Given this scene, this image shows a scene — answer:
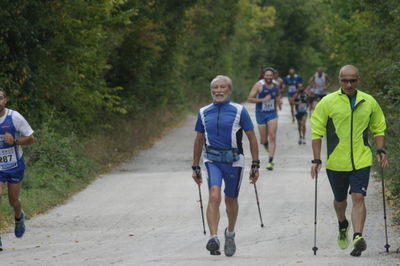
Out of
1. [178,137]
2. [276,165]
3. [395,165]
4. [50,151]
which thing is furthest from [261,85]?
[178,137]

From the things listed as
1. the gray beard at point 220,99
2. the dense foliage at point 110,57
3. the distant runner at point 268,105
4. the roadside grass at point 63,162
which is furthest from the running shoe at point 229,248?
the distant runner at point 268,105

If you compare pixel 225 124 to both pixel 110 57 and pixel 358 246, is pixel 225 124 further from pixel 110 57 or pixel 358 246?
pixel 110 57

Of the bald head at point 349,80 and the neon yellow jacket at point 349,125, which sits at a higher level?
the bald head at point 349,80

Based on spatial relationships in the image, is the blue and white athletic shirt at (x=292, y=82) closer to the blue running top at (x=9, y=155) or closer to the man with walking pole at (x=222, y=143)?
the blue running top at (x=9, y=155)

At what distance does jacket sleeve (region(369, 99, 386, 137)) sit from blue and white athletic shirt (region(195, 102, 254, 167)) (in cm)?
130

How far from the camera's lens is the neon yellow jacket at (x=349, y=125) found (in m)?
10.1

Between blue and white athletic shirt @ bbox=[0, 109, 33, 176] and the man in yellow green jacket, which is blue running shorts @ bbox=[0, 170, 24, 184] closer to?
blue and white athletic shirt @ bbox=[0, 109, 33, 176]

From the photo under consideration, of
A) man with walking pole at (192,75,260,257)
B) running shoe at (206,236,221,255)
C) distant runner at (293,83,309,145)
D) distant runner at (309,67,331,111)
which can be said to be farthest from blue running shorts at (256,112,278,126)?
distant runner at (309,67,331,111)

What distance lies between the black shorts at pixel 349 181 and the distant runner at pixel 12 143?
360 cm

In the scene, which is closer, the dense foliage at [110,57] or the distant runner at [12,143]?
the distant runner at [12,143]

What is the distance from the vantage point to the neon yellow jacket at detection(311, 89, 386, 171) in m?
10.1

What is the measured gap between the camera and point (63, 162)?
19.0m

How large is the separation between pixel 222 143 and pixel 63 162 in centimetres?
917

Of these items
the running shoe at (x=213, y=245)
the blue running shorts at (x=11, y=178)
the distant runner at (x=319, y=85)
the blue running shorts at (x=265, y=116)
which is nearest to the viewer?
the running shoe at (x=213, y=245)
